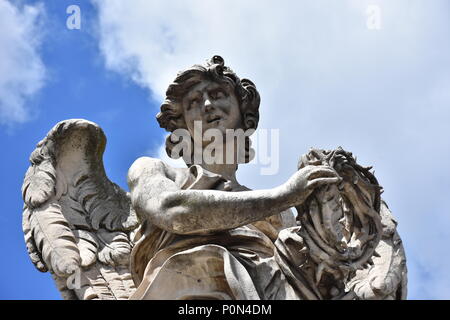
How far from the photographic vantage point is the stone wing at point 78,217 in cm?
1443

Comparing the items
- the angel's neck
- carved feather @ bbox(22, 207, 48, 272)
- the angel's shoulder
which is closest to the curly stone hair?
the angel's neck

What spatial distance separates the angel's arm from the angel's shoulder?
29cm

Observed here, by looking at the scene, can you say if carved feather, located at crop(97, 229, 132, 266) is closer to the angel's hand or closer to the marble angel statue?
the marble angel statue

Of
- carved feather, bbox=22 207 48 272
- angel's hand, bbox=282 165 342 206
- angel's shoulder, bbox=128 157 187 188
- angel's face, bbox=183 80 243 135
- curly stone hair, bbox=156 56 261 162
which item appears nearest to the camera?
angel's hand, bbox=282 165 342 206

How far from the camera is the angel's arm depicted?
13.1 meters

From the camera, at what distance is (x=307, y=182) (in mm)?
13055

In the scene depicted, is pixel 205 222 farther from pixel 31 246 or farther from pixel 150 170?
pixel 31 246

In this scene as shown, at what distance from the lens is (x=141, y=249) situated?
1366 centimetres

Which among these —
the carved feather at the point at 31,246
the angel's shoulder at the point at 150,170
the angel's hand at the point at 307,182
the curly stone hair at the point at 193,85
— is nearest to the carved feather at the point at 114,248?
the carved feather at the point at 31,246

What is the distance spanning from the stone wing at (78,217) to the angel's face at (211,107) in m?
1.26

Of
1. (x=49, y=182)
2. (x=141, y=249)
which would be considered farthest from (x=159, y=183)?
(x=49, y=182)

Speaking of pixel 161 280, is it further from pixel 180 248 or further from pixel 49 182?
pixel 49 182

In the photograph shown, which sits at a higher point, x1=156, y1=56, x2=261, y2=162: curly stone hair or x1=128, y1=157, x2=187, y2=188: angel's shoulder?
x1=156, y1=56, x2=261, y2=162: curly stone hair

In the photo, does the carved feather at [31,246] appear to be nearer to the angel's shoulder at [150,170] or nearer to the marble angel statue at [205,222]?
the marble angel statue at [205,222]
